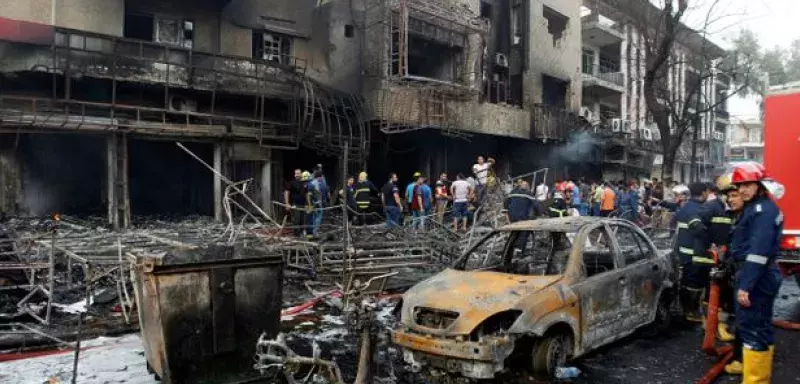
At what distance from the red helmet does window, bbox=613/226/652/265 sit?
1668mm

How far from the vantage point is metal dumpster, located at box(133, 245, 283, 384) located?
14.3ft

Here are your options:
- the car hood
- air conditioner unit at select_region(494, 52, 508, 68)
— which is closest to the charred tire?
the car hood

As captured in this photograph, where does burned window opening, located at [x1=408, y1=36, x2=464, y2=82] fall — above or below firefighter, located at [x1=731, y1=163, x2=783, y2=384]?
above

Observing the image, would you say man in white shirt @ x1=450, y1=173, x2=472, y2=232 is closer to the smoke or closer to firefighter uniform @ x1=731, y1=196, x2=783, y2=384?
firefighter uniform @ x1=731, y1=196, x2=783, y2=384

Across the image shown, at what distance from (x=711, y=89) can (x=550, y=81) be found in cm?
2193

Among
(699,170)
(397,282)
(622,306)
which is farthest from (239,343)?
(699,170)

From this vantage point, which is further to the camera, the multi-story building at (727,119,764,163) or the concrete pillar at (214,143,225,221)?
the multi-story building at (727,119,764,163)

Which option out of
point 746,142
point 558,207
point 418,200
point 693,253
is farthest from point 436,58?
point 746,142

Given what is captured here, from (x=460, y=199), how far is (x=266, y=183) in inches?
229

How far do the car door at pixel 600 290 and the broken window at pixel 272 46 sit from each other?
13533 mm

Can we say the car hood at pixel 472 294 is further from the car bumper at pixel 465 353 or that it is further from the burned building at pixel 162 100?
the burned building at pixel 162 100

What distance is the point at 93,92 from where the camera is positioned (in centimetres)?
1416

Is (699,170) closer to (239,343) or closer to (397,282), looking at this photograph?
(397,282)

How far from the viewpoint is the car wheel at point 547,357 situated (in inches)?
193
